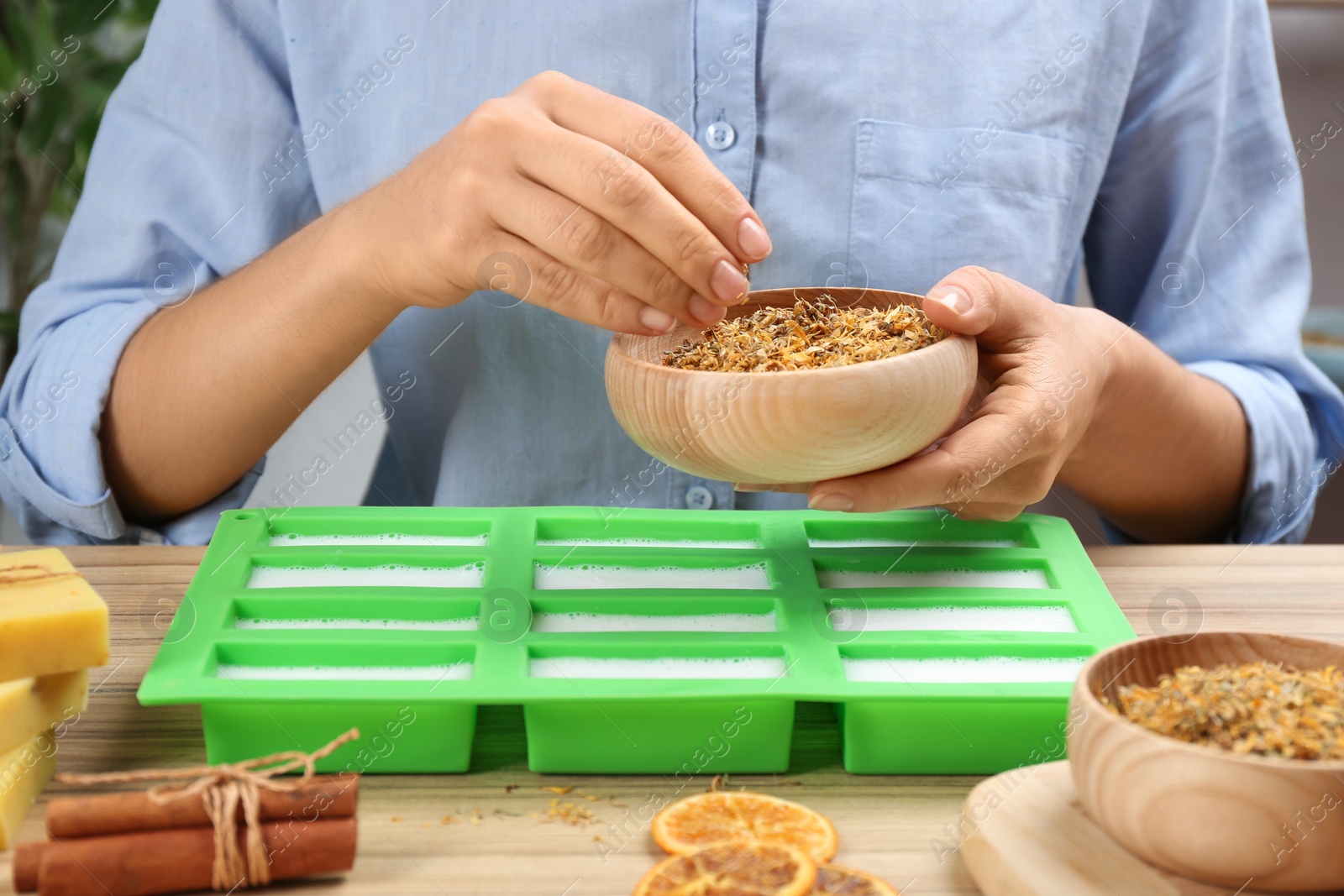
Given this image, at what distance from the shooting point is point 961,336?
87 centimetres

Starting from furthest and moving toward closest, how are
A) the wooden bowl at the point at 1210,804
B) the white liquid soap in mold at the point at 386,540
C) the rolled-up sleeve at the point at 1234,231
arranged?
the rolled-up sleeve at the point at 1234,231, the white liquid soap in mold at the point at 386,540, the wooden bowl at the point at 1210,804

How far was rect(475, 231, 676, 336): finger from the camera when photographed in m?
0.86

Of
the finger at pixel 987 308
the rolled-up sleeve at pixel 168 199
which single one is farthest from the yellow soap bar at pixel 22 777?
the finger at pixel 987 308

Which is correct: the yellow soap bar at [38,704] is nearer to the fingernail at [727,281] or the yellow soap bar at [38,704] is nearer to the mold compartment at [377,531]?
the mold compartment at [377,531]

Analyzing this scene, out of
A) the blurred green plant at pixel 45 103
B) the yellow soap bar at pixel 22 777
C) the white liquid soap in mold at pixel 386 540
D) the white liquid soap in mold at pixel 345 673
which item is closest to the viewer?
the yellow soap bar at pixel 22 777

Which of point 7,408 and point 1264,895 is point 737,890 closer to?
point 1264,895

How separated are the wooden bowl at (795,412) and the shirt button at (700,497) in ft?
1.28

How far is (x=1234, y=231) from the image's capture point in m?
1.37

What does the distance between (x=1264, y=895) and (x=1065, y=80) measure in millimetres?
987

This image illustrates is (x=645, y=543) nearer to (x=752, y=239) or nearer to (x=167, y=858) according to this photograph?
(x=752, y=239)

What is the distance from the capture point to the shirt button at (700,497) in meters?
1.27

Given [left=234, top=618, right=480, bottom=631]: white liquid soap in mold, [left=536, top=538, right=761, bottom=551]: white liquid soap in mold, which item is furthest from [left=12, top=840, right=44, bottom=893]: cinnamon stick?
[left=536, top=538, right=761, bottom=551]: white liquid soap in mold

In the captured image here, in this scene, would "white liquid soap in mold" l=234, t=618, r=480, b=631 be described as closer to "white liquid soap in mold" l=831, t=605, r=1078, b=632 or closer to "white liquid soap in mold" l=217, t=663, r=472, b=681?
"white liquid soap in mold" l=217, t=663, r=472, b=681

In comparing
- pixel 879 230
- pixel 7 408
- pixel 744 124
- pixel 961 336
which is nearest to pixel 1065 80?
pixel 879 230
